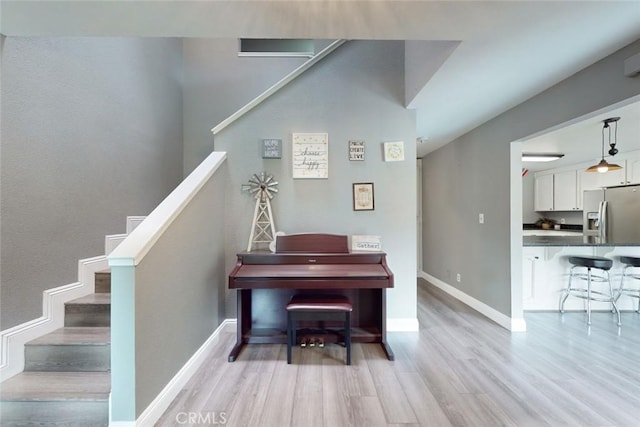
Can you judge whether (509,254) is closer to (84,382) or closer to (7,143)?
(84,382)

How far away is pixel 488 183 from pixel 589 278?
162 centimetres

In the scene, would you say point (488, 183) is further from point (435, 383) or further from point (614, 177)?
point (614, 177)

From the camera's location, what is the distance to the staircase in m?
1.47

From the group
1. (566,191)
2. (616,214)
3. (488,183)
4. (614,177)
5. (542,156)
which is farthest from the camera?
(566,191)

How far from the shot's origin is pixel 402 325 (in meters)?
2.76

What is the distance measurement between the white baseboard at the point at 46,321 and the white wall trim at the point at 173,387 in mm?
941

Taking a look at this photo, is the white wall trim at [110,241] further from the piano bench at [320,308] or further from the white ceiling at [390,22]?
the piano bench at [320,308]

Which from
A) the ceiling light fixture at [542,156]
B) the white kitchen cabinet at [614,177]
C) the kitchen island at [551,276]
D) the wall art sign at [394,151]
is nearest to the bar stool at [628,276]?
the kitchen island at [551,276]

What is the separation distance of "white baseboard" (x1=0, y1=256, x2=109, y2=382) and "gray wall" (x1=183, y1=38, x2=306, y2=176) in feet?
5.90

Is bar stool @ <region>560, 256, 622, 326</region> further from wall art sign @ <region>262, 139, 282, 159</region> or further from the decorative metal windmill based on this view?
wall art sign @ <region>262, 139, 282, 159</region>

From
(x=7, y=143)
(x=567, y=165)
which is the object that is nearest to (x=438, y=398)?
(x=7, y=143)

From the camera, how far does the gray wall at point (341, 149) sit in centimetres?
278

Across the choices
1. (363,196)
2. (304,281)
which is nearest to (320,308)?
(304,281)

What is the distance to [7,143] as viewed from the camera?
66.4 inches
